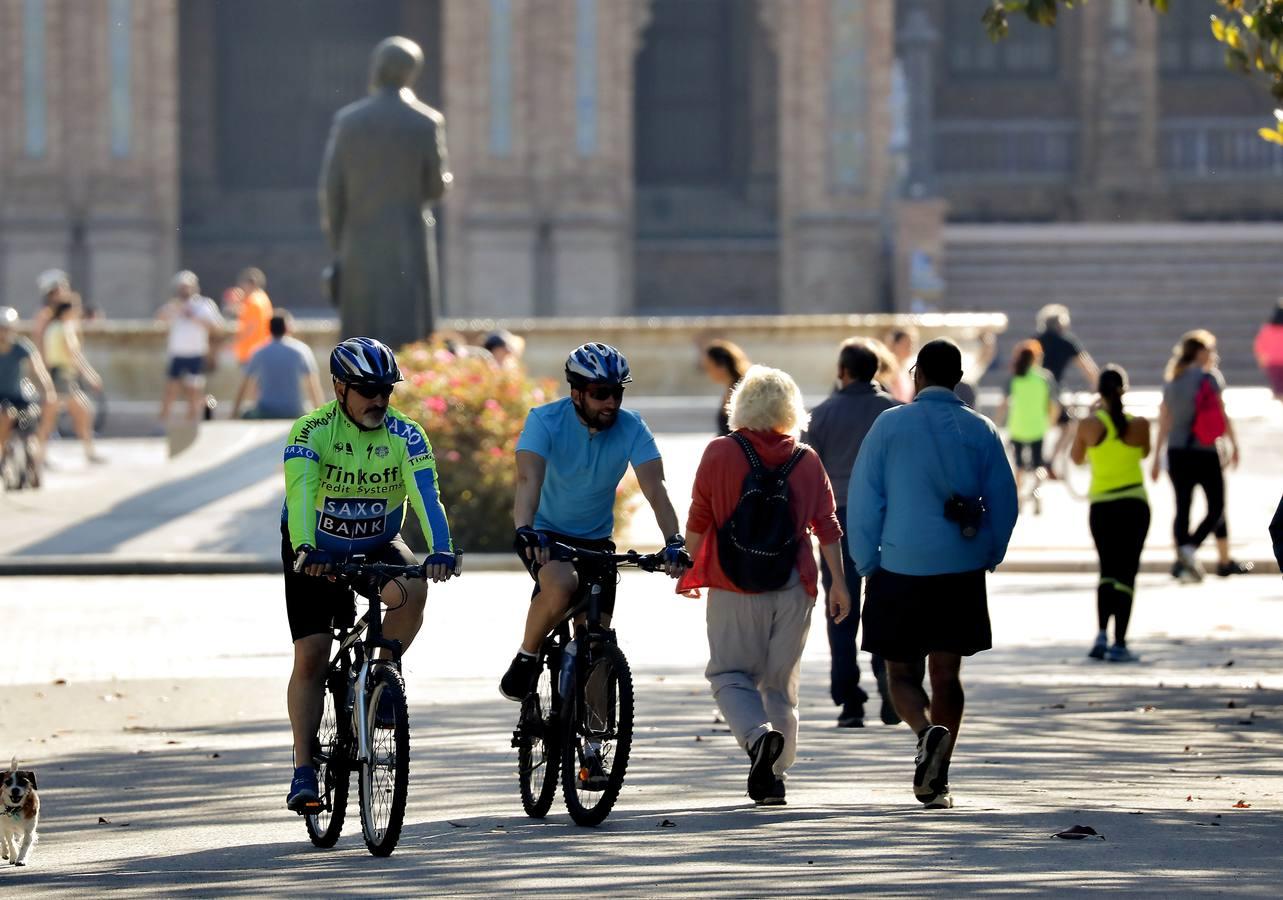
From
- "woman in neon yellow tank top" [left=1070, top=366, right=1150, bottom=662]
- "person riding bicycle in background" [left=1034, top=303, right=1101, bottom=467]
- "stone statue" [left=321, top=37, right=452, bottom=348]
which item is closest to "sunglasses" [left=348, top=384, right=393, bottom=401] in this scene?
"woman in neon yellow tank top" [left=1070, top=366, right=1150, bottom=662]

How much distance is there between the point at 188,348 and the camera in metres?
27.7

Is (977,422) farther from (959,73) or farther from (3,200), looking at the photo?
(959,73)

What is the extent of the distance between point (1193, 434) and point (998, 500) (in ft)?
29.1

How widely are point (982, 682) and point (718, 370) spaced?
2.00 metres

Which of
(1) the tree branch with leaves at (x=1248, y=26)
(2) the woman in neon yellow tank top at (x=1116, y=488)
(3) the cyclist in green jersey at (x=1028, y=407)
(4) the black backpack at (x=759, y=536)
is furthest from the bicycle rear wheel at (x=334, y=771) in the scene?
(3) the cyclist in green jersey at (x=1028, y=407)

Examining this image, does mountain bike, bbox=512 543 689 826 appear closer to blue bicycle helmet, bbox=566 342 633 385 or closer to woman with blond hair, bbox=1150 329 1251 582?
blue bicycle helmet, bbox=566 342 633 385

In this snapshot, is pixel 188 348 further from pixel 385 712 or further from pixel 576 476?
pixel 385 712

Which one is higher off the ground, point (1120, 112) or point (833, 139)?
point (1120, 112)

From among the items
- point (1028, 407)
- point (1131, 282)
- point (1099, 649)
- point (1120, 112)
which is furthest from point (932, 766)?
point (1120, 112)

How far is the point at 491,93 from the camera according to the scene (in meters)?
40.3

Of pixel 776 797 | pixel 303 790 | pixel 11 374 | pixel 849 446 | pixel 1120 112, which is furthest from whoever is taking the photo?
pixel 1120 112

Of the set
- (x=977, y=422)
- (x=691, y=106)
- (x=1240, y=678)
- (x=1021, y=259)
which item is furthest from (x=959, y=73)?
(x=977, y=422)

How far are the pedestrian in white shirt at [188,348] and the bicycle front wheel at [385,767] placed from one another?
19.9 m

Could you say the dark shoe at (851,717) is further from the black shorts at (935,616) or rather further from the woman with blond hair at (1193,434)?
the woman with blond hair at (1193,434)
